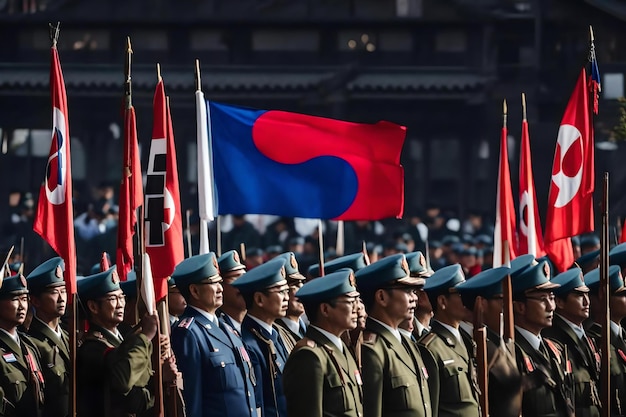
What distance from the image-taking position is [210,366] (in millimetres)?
8797

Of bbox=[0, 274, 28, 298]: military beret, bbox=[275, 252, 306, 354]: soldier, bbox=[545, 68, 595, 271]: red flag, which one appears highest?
bbox=[545, 68, 595, 271]: red flag

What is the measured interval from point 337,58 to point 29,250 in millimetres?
7861

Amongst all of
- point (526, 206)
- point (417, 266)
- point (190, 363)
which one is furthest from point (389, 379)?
point (526, 206)

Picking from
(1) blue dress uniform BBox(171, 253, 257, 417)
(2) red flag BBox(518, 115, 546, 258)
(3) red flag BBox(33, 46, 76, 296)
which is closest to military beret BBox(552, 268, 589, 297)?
(2) red flag BBox(518, 115, 546, 258)

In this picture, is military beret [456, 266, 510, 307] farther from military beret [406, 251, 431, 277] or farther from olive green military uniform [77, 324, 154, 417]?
olive green military uniform [77, 324, 154, 417]

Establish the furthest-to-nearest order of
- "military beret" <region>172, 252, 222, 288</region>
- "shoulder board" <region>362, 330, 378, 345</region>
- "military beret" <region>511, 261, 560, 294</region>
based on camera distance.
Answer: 1. "military beret" <region>511, 261, 560, 294</region>
2. "military beret" <region>172, 252, 222, 288</region>
3. "shoulder board" <region>362, 330, 378, 345</region>

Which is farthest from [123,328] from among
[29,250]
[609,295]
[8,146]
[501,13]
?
[501,13]

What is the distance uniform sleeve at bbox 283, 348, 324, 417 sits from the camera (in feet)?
26.0

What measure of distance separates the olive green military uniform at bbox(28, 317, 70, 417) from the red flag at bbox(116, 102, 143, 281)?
0.67 meters

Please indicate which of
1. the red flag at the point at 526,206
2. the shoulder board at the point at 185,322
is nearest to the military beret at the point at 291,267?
the shoulder board at the point at 185,322

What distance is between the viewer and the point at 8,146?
28.2 m

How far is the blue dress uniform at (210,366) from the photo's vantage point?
345 inches

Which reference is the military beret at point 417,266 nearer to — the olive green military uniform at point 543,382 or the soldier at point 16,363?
the olive green military uniform at point 543,382

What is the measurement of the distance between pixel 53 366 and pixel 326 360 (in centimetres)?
196
